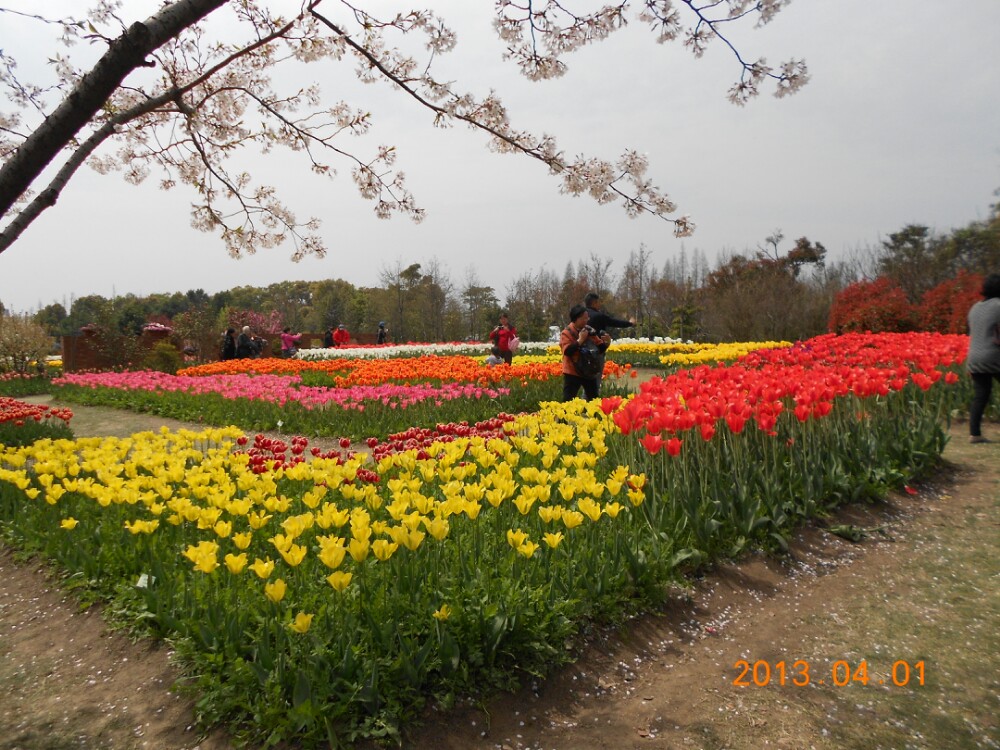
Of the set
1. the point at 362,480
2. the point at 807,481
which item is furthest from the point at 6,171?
the point at 807,481

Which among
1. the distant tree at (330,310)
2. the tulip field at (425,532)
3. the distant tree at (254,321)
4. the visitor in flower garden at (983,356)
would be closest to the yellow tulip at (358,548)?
the tulip field at (425,532)

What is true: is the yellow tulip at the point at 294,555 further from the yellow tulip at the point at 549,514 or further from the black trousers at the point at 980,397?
the black trousers at the point at 980,397

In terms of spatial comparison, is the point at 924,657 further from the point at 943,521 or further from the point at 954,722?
the point at 943,521

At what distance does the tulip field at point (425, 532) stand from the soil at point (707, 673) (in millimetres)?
137

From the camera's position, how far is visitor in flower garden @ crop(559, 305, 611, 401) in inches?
304

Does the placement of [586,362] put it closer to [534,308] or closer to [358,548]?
[358,548]

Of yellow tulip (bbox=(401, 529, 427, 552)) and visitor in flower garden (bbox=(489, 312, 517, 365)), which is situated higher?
visitor in flower garden (bbox=(489, 312, 517, 365))

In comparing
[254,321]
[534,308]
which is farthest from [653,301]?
[254,321]

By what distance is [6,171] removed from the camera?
2.33 metres

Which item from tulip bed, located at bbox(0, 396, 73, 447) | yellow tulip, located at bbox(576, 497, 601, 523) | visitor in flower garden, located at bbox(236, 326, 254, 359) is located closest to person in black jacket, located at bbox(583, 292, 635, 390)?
yellow tulip, located at bbox(576, 497, 601, 523)

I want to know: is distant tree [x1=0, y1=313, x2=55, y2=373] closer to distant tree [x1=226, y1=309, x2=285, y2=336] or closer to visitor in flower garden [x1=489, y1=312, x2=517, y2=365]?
visitor in flower garden [x1=489, y1=312, x2=517, y2=365]

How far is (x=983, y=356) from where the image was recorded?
21.9ft

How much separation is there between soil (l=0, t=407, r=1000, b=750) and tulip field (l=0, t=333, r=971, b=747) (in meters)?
0.14

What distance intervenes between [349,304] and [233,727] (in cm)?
5539
